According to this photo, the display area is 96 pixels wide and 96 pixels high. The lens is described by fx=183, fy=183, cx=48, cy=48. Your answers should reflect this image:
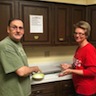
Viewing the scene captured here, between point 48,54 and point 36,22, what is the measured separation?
717 millimetres

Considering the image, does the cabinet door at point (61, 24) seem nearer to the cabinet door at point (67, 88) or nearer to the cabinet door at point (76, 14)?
the cabinet door at point (76, 14)

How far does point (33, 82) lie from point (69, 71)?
0.46 meters

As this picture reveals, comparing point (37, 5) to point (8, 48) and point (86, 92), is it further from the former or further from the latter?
point (86, 92)

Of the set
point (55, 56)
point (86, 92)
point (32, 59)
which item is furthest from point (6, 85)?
point (55, 56)

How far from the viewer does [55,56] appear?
3.05 m

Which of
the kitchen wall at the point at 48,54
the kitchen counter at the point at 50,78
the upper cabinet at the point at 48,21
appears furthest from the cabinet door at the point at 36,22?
the kitchen counter at the point at 50,78

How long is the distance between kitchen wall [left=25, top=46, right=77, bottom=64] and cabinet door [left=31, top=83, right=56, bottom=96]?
63 cm

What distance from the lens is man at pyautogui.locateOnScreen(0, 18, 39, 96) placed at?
1.65m

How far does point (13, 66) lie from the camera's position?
1656 mm

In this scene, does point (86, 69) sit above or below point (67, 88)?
above

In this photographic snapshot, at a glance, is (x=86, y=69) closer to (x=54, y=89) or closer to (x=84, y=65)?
(x=84, y=65)

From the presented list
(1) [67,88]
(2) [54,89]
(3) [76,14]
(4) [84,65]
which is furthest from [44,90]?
(3) [76,14]

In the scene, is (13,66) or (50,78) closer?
(13,66)

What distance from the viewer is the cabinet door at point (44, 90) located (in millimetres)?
2215
